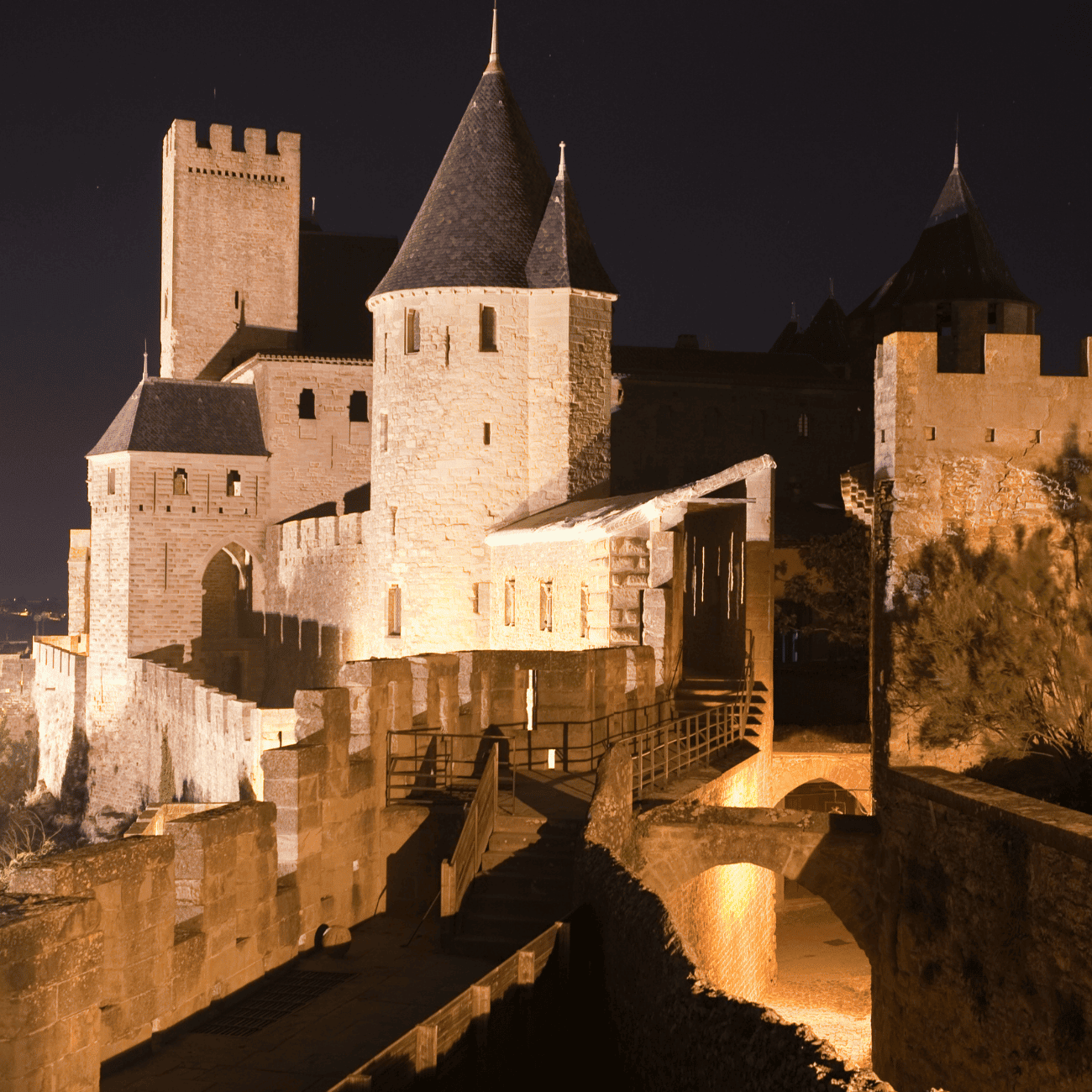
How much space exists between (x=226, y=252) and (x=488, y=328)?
51.2 ft

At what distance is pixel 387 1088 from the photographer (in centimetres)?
888

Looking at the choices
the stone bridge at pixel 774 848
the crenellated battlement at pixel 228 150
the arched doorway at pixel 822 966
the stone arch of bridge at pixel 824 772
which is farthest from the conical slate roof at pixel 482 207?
the stone bridge at pixel 774 848

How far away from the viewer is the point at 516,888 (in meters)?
13.1

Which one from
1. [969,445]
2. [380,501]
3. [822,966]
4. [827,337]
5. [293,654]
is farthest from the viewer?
[827,337]

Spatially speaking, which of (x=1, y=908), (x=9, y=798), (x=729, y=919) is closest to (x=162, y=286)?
(x=9, y=798)

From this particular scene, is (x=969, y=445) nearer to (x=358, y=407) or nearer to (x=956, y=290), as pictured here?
(x=358, y=407)

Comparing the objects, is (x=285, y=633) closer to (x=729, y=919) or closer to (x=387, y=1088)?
(x=729, y=919)

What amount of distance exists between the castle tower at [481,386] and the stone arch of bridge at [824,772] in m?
7.08

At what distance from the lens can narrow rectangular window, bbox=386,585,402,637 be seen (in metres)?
29.2

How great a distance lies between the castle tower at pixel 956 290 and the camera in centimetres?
3955

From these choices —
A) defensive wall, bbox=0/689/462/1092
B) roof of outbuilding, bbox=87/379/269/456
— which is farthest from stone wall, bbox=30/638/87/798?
defensive wall, bbox=0/689/462/1092

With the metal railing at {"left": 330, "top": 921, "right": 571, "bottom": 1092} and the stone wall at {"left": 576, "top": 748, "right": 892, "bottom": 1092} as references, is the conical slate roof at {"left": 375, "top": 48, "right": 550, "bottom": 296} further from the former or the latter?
the metal railing at {"left": 330, "top": 921, "right": 571, "bottom": 1092}

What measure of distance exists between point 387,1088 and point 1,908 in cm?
249

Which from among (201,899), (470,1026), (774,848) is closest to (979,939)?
(774,848)
